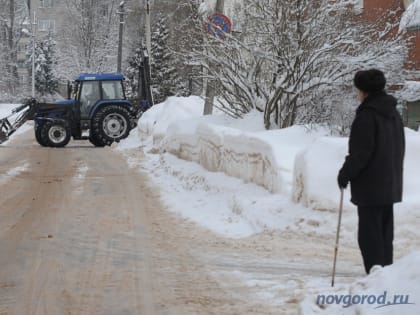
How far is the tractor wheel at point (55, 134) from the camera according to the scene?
2552cm

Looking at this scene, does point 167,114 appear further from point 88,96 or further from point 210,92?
point 210,92

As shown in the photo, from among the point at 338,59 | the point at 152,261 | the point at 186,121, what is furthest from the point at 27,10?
the point at 152,261

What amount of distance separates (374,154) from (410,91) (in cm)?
1494

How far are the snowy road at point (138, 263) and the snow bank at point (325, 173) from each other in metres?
0.60

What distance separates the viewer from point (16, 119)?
25.2 m

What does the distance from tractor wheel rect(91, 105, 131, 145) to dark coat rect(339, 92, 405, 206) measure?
802 inches

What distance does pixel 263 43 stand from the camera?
15.1 metres

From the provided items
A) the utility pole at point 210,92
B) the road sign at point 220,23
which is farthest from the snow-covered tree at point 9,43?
the road sign at point 220,23

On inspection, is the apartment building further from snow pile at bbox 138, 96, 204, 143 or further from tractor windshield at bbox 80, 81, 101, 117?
snow pile at bbox 138, 96, 204, 143

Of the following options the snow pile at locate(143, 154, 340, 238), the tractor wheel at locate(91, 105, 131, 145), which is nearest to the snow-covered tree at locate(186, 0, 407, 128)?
the snow pile at locate(143, 154, 340, 238)

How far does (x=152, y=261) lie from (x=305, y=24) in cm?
788

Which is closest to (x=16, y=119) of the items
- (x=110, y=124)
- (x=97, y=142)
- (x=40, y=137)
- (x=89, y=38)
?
(x=40, y=137)

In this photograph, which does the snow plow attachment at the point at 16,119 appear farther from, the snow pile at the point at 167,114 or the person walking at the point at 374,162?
Result: the person walking at the point at 374,162

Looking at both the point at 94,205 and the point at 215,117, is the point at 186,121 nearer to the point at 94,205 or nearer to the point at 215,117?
the point at 215,117
